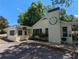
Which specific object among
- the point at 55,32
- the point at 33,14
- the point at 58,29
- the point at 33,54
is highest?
the point at 33,14

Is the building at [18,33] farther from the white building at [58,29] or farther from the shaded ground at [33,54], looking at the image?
the shaded ground at [33,54]

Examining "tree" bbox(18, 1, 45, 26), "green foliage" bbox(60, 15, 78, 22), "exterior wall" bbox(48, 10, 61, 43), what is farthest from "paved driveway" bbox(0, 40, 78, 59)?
"tree" bbox(18, 1, 45, 26)

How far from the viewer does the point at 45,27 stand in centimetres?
2519

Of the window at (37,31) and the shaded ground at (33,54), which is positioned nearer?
the shaded ground at (33,54)

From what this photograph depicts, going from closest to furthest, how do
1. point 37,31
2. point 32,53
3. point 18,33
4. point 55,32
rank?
point 32,53
point 55,32
point 18,33
point 37,31

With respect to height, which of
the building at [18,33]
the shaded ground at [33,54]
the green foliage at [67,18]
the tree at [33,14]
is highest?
the tree at [33,14]

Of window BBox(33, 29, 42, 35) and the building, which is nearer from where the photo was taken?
the building

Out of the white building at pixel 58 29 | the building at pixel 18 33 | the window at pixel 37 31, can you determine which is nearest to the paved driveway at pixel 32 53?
the white building at pixel 58 29

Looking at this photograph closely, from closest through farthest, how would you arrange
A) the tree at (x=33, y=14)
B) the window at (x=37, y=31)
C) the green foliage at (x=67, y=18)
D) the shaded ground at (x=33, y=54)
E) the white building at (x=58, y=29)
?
the shaded ground at (x=33, y=54)
the white building at (x=58, y=29)
the window at (x=37, y=31)
the green foliage at (x=67, y=18)
the tree at (x=33, y=14)

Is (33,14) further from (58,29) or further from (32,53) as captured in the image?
(32,53)

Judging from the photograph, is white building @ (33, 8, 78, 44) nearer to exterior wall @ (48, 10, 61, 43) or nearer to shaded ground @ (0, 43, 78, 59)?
exterior wall @ (48, 10, 61, 43)

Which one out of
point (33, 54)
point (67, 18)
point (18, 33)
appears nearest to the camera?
point (33, 54)

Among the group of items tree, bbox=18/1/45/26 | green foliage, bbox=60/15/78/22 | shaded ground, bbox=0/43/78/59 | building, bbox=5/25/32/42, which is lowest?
shaded ground, bbox=0/43/78/59

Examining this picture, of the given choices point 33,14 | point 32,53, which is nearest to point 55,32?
point 32,53
